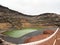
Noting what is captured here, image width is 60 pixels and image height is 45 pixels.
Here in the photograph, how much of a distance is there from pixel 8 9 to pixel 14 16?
753 millimetres

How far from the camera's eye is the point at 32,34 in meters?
9.03

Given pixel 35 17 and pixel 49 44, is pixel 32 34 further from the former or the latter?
pixel 35 17

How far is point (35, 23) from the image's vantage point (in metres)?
12.6

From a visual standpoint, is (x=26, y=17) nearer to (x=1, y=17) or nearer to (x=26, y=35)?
(x=1, y=17)

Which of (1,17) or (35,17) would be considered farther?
(35,17)

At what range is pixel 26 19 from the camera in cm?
1291

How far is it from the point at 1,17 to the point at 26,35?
3415mm

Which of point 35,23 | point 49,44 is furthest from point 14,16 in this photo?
point 49,44

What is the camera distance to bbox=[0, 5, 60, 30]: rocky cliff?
1152 cm

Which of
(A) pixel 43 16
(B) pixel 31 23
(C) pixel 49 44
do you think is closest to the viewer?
(C) pixel 49 44

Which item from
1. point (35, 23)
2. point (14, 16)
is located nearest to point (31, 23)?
point (35, 23)

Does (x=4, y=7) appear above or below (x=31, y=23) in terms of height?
above

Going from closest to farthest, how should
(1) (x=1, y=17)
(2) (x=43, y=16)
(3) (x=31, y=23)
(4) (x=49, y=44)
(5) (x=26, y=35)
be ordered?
(4) (x=49, y=44) → (5) (x=26, y=35) → (1) (x=1, y=17) → (3) (x=31, y=23) → (2) (x=43, y=16)

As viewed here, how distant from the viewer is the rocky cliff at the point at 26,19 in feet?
37.8
